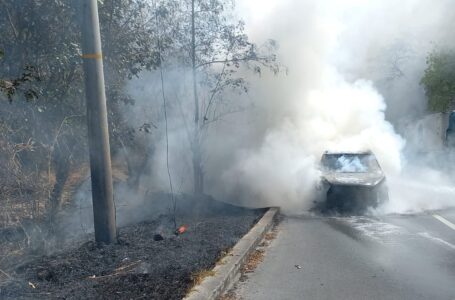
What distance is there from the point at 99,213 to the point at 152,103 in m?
5.45

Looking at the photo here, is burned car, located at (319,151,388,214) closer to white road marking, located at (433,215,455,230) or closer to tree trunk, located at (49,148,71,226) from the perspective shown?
white road marking, located at (433,215,455,230)

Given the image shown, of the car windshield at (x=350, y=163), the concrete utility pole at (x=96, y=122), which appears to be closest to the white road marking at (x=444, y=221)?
the car windshield at (x=350, y=163)

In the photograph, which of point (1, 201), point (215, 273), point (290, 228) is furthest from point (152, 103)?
point (215, 273)

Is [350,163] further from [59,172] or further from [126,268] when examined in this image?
[126,268]

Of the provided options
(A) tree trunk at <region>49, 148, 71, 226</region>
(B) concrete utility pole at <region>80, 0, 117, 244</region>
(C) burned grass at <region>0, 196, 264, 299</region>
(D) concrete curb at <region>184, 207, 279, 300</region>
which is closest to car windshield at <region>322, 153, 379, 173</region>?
(D) concrete curb at <region>184, 207, 279, 300</region>

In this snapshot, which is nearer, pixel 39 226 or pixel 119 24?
pixel 39 226

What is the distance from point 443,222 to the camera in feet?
33.2

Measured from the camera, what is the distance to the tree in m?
25.5

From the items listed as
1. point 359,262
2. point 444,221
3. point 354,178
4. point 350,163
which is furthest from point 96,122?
point 350,163

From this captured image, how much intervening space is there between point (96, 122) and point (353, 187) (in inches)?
270

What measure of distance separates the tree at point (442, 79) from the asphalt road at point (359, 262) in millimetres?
16987

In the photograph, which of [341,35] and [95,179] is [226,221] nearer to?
[95,179]

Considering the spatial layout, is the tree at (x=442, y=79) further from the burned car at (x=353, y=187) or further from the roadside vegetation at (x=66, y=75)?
the roadside vegetation at (x=66, y=75)

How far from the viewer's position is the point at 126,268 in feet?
19.5
